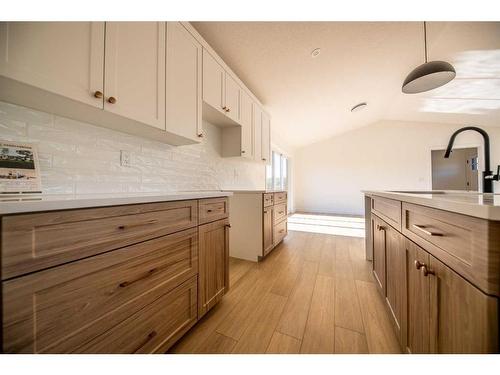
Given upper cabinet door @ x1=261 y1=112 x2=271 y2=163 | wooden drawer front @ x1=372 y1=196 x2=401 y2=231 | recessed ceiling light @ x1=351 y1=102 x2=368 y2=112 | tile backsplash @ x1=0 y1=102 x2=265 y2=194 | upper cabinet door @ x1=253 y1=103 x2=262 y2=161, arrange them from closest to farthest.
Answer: tile backsplash @ x1=0 y1=102 x2=265 y2=194, wooden drawer front @ x1=372 y1=196 x2=401 y2=231, upper cabinet door @ x1=253 y1=103 x2=262 y2=161, upper cabinet door @ x1=261 y1=112 x2=271 y2=163, recessed ceiling light @ x1=351 y1=102 x2=368 y2=112

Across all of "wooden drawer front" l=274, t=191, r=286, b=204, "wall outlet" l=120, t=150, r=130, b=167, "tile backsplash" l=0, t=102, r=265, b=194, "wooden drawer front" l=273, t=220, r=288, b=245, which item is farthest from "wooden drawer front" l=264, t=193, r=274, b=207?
"wall outlet" l=120, t=150, r=130, b=167

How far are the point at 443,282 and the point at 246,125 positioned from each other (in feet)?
7.38

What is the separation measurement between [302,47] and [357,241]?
9.43ft

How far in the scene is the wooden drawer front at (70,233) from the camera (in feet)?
1.68

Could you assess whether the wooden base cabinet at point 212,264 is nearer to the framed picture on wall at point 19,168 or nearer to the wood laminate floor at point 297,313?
the wood laminate floor at point 297,313

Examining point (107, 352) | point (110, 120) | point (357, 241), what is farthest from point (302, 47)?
point (357, 241)

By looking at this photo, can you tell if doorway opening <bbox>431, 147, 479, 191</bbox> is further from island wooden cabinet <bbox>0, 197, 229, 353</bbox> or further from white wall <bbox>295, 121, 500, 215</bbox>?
island wooden cabinet <bbox>0, 197, 229, 353</bbox>

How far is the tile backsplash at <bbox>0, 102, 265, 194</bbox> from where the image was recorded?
0.93 metres

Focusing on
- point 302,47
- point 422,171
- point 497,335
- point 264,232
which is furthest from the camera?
point 422,171

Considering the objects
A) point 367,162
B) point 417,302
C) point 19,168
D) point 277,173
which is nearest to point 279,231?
point 417,302

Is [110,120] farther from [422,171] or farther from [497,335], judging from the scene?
[422,171]

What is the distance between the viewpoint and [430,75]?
1.60 meters
